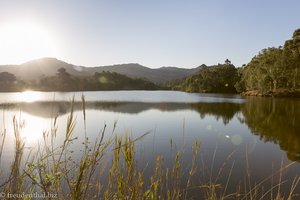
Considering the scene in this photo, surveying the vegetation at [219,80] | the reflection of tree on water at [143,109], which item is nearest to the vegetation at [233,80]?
the vegetation at [219,80]

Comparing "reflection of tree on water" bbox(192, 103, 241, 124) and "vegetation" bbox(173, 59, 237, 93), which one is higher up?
"vegetation" bbox(173, 59, 237, 93)

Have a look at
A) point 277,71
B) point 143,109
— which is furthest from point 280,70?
point 143,109

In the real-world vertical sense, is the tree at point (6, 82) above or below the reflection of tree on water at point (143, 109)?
above

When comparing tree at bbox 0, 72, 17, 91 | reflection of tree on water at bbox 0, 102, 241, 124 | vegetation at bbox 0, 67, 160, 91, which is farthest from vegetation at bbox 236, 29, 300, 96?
tree at bbox 0, 72, 17, 91

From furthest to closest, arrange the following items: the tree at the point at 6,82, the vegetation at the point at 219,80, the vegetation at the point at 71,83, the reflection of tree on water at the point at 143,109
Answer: the vegetation at the point at 71,83
the tree at the point at 6,82
the vegetation at the point at 219,80
the reflection of tree on water at the point at 143,109

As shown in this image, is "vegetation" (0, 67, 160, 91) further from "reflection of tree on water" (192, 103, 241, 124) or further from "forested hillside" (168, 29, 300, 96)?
"reflection of tree on water" (192, 103, 241, 124)

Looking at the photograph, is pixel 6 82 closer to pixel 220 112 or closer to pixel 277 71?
pixel 277 71

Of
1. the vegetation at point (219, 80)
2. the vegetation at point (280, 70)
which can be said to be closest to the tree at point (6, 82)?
the vegetation at point (219, 80)

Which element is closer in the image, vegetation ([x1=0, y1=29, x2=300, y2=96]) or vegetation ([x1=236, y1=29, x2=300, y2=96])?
vegetation ([x1=236, y1=29, x2=300, y2=96])

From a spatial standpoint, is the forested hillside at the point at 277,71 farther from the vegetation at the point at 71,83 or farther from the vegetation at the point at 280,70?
the vegetation at the point at 71,83

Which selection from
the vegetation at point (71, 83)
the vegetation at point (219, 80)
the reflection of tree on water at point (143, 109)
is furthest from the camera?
the vegetation at point (71, 83)

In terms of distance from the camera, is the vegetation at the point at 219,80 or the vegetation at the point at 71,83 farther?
the vegetation at the point at 71,83

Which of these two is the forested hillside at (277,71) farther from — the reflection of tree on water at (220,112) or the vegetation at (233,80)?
the reflection of tree on water at (220,112)

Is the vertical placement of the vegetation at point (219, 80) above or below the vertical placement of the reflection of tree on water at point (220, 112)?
above
